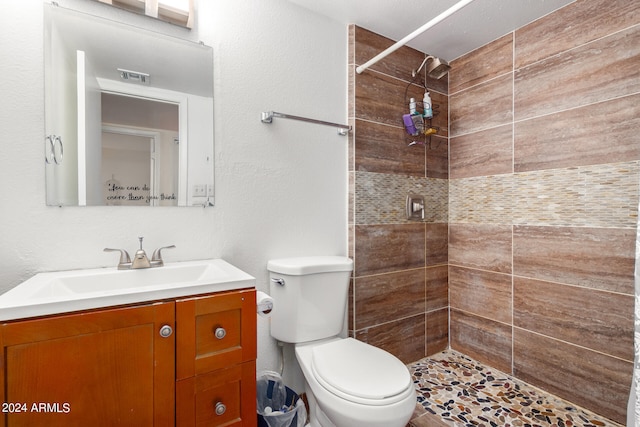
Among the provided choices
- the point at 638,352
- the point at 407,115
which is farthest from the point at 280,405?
the point at 407,115

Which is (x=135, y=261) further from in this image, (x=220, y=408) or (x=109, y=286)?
(x=220, y=408)

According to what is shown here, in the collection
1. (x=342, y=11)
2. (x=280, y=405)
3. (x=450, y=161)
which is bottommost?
(x=280, y=405)

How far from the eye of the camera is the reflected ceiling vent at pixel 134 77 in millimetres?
1295

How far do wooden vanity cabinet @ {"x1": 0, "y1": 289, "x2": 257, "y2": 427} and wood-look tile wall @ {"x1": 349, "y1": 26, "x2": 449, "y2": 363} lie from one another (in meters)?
0.90

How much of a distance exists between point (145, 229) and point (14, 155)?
0.49 meters

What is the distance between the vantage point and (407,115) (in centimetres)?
198

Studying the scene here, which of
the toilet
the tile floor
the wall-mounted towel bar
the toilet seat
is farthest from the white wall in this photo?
the tile floor

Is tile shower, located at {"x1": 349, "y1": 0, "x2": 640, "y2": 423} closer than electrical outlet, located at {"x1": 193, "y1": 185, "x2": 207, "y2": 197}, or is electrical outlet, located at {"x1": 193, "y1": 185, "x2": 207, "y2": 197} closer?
electrical outlet, located at {"x1": 193, "y1": 185, "x2": 207, "y2": 197}

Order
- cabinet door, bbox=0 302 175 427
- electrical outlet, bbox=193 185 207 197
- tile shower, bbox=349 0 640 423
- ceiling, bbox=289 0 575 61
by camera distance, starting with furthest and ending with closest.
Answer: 1. ceiling, bbox=289 0 575 61
2. tile shower, bbox=349 0 640 423
3. electrical outlet, bbox=193 185 207 197
4. cabinet door, bbox=0 302 175 427

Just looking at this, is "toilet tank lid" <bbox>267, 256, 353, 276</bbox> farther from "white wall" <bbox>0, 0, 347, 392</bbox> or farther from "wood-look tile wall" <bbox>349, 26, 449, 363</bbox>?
"wood-look tile wall" <bbox>349, 26, 449, 363</bbox>

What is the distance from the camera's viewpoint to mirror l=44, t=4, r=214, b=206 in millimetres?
1195

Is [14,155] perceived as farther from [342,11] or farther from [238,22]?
[342,11]

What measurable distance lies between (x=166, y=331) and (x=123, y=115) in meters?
0.90

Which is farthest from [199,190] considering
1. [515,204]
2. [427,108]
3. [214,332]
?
[515,204]
